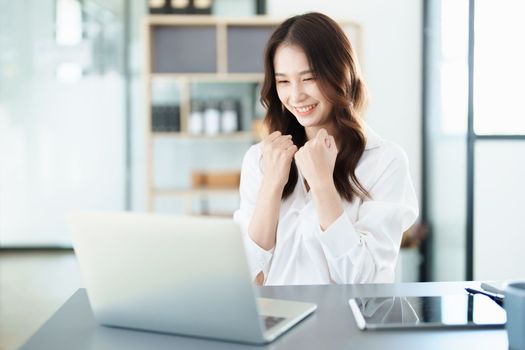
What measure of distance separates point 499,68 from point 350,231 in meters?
2.06

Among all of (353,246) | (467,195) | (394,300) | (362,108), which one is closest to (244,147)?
(467,195)

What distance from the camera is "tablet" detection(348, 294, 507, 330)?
3.24 ft

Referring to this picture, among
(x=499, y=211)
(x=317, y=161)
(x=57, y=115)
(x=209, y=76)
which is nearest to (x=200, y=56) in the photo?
(x=209, y=76)

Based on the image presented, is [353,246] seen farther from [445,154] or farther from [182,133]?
[182,133]

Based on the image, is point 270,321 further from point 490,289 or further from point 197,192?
point 197,192

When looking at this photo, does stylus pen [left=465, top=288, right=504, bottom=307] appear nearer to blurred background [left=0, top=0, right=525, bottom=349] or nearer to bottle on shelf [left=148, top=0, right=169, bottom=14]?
blurred background [left=0, top=0, right=525, bottom=349]

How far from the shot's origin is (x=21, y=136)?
5.65m

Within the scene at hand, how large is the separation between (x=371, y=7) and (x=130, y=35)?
2.15 metres

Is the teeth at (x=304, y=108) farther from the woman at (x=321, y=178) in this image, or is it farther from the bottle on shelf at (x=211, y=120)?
the bottle on shelf at (x=211, y=120)

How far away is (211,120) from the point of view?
458 cm

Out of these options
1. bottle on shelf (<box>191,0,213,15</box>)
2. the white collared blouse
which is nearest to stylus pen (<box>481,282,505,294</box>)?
the white collared blouse

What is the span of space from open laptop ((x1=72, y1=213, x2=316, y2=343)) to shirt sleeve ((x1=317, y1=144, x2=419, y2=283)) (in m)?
0.51

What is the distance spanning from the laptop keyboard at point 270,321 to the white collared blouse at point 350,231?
1.72ft

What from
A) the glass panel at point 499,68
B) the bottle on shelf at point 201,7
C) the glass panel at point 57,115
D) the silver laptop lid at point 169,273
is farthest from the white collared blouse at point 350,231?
the glass panel at point 57,115
